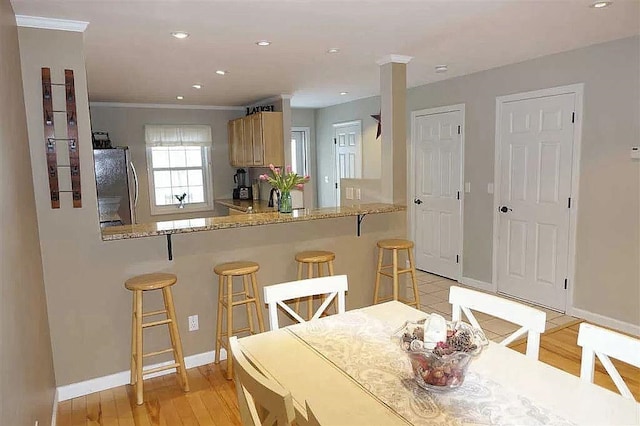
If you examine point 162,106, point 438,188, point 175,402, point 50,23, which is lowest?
point 175,402

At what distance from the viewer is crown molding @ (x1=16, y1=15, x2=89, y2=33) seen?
2.48 meters

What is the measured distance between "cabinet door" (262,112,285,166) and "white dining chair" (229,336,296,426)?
14.8 ft

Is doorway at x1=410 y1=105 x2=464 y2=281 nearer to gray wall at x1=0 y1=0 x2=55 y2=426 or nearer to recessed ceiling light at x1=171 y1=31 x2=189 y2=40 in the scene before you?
recessed ceiling light at x1=171 y1=31 x2=189 y2=40

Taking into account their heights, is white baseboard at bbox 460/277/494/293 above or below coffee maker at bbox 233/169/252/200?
below

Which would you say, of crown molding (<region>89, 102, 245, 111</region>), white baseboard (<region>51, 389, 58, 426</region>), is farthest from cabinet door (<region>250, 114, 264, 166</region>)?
white baseboard (<region>51, 389, 58, 426</region>)

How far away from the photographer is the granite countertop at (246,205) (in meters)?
5.76

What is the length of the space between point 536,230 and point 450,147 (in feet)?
4.46

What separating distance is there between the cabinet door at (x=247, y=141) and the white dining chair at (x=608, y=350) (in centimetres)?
503

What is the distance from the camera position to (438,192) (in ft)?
17.3

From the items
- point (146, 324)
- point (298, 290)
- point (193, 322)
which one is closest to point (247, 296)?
point (193, 322)

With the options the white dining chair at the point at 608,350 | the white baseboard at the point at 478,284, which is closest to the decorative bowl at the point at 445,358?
the white dining chair at the point at 608,350

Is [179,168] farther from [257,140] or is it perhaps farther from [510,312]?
[510,312]

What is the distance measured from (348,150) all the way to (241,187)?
1794 millimetres

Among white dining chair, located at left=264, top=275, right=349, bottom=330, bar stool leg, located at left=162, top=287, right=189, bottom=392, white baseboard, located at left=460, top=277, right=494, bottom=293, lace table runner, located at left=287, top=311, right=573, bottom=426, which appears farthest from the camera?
white baseboard, located at left=460, top=277, right=494, bottom=293
